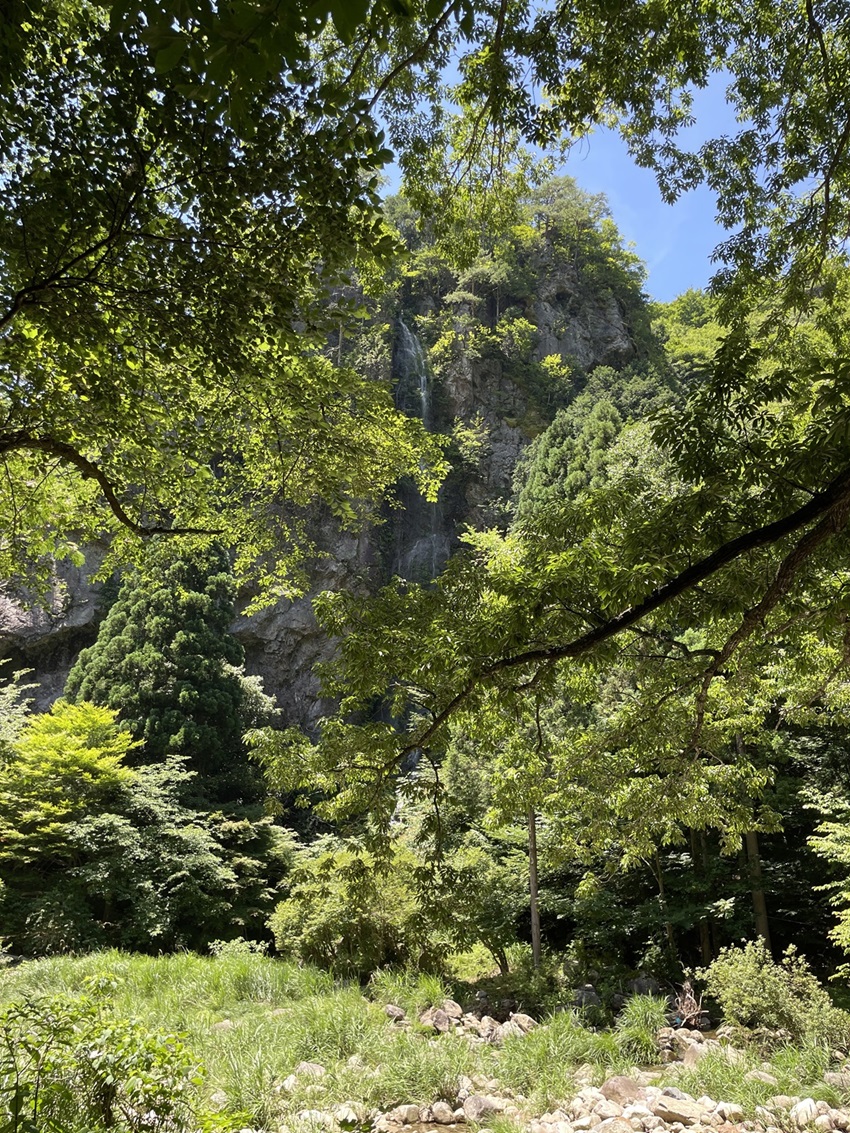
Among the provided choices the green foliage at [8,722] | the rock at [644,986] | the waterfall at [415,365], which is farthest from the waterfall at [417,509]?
the rock at [644,986]

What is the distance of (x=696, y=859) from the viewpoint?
10.4m

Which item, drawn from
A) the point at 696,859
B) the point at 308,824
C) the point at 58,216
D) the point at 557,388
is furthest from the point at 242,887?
the point at 557,388

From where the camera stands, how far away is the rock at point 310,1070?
5.07m

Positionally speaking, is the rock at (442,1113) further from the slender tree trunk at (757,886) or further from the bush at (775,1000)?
the slender tree trunk at (757,886)

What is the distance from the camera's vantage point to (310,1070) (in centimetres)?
517

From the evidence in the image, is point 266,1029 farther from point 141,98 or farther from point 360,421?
point 141,98

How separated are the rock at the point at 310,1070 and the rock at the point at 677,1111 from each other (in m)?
2.59

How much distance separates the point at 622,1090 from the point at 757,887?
5.37 meters

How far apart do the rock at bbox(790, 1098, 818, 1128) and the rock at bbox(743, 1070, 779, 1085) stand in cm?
56

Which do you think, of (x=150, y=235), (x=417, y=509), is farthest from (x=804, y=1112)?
(x=417, y=509)

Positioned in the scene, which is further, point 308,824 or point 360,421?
point 308,824

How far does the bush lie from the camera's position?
6371 millimetres

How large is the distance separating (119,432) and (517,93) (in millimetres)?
3297

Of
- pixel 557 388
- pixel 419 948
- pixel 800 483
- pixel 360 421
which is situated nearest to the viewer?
pixel 800 483
